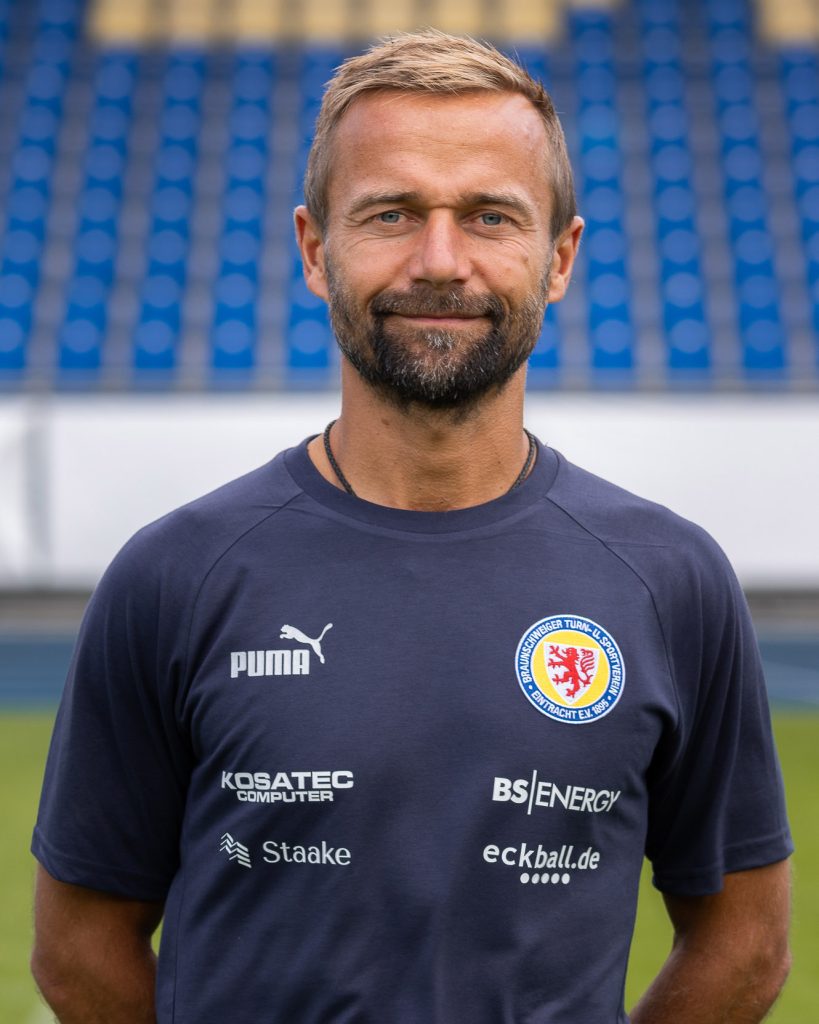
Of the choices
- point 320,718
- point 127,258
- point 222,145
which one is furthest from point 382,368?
point 222,145

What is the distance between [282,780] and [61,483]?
847cm

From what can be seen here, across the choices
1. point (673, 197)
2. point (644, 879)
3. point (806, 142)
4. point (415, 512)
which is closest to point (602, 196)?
point (673, 197)

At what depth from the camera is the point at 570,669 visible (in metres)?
1.69

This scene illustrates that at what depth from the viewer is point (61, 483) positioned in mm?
9820

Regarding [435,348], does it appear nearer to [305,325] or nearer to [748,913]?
[748,913]

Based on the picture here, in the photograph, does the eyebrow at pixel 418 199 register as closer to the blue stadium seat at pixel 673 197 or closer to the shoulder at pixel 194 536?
the shoulder at pixel 194 536

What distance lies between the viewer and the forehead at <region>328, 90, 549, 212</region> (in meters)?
1.73

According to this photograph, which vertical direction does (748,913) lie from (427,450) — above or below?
below

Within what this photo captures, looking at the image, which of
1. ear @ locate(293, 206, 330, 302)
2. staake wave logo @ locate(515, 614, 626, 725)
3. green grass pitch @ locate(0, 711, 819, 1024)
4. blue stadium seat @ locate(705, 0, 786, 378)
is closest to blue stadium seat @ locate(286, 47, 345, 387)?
blue stadium seat @ locate(705, 0, 786, 378)

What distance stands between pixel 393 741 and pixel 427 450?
0.37 meters

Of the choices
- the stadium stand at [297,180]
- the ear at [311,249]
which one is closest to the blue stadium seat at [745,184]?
the stadium stand at [297,180]

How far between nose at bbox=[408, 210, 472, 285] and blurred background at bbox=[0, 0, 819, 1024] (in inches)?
214

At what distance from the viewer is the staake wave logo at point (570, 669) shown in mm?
1688

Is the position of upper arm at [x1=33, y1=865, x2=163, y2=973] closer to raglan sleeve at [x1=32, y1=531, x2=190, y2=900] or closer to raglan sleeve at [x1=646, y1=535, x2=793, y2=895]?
raglan sleeve at [x1=32, y1=531, x2=190, y2=900]
